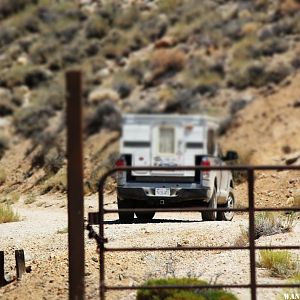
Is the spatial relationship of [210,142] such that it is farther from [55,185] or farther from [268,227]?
[55,185]

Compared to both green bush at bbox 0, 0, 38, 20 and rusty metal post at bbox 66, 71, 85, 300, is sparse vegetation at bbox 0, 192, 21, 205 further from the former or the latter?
green bush at bbox 0, 0, 38, 20

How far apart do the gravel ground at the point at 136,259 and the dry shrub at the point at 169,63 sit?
961 inches

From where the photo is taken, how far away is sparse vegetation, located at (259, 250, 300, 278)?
1015 centimetres

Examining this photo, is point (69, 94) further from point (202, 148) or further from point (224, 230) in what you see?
point (202, 148)

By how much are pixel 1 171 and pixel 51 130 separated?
11.1 metres

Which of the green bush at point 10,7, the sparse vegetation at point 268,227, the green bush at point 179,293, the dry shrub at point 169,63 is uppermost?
the green bush at point 10,7

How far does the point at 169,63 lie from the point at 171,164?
21450 millimetres

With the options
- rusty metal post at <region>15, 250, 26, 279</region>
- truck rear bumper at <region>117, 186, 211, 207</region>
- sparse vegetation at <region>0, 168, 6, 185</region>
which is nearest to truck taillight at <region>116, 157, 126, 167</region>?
truck rear bumper at <region>117, 186, 211, 207</region>

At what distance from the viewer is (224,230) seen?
43.9 ft

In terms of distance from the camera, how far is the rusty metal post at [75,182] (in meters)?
7.15

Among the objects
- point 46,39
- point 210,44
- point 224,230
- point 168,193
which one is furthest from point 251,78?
point 224,230

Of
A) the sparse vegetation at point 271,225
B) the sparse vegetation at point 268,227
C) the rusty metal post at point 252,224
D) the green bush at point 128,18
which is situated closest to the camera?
the rusty metal post at point 252,224

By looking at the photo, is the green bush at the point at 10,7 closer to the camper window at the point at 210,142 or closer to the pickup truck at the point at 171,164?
the pickup truck at the point at 171,164

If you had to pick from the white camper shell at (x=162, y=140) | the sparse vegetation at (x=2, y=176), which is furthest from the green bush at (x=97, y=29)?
the white camper shell at (x=162, y=140)
